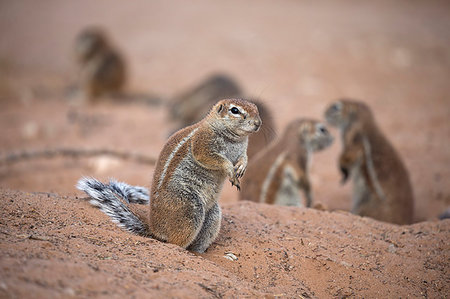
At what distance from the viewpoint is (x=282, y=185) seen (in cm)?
704

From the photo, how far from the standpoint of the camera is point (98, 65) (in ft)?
46.2

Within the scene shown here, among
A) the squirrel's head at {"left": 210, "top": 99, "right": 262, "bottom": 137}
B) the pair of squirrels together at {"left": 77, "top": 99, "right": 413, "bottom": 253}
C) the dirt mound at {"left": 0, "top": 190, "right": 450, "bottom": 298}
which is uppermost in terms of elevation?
the squirrel's head at {"left": 210, "top": 99, "right": 262, "bottom": 137}

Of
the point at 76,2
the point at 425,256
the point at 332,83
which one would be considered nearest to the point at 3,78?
the point at 76,2

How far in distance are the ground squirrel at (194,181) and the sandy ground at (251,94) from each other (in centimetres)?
19

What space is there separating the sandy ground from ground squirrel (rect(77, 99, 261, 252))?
19cm

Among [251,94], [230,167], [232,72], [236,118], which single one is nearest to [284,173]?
[236,118]

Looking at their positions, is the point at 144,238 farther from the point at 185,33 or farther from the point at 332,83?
the point at 185,33

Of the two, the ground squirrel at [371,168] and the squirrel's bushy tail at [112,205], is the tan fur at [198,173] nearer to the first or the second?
the squirrel's bushy tail at [112,205]

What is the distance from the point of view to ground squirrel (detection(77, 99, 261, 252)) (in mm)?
4238

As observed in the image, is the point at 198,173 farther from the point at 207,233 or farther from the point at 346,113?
the point at 346,113

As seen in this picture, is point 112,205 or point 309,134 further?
point 309,134

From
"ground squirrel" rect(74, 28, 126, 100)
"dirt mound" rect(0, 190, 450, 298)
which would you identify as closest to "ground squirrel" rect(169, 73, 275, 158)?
"ground squirrel" rect(74, 28, 126, 100)

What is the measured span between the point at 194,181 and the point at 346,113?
4007 mm

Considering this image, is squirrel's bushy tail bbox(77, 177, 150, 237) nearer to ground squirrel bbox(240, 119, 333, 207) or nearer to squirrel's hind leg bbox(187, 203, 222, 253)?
squirrel's hind leg bbox(187, 203, 222, 253)
